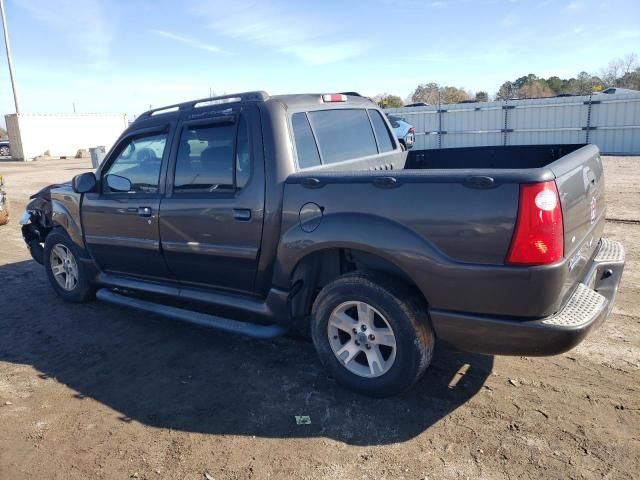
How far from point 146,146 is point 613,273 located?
12.4 feet

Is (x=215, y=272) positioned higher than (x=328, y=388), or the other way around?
(x=215, y=272)

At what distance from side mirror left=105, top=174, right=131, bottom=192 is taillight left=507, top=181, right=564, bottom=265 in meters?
3.30

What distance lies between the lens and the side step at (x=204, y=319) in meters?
3.74

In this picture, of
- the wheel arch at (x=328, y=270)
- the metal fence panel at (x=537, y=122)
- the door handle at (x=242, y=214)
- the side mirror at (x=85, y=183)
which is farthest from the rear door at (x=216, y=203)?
the metal fence panel at (x=537, y=122)

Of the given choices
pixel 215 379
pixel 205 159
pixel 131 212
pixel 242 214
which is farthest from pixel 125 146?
pixel 215 379

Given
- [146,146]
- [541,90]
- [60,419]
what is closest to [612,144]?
[146,146]

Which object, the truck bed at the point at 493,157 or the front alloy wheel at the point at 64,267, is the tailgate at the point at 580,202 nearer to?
the truck bed at the point at 493,157

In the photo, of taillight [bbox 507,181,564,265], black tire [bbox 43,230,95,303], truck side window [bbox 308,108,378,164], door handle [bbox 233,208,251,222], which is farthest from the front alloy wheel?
taillight [bbox 507,181,564,265]

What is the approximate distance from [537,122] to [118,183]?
18.9m

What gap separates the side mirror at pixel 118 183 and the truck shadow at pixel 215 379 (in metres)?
1.27

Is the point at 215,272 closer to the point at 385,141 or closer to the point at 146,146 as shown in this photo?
the point at 146,146

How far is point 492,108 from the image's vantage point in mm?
20672

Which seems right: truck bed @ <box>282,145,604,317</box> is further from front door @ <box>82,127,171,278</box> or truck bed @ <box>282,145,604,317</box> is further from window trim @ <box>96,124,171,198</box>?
Answer: front door @ <box>82,127,171,278</box>

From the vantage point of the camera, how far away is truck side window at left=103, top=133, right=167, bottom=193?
4352mm
